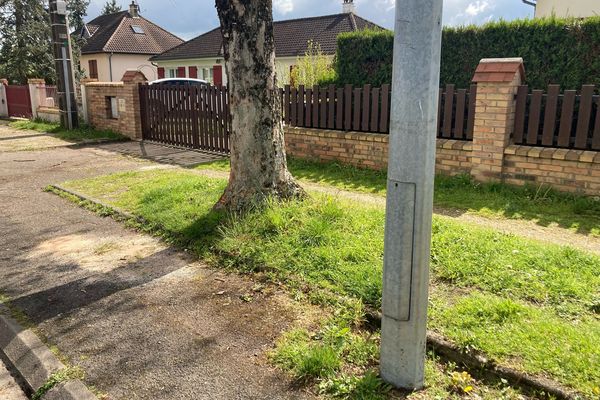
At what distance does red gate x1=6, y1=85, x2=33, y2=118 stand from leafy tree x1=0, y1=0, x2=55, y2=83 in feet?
37.7

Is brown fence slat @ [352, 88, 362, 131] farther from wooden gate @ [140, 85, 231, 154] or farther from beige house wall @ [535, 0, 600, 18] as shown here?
beige house wall @ [535, 0, 600, 18]

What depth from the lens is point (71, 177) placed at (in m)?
9.50

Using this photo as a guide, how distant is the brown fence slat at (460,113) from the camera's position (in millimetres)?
7605

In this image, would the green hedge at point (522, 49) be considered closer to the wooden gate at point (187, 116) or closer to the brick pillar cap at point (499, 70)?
the brick pillar cap at point (499, 70)

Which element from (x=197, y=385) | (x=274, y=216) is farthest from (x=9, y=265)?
(x=197, y=385)

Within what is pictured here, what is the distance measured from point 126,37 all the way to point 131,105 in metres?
32.5

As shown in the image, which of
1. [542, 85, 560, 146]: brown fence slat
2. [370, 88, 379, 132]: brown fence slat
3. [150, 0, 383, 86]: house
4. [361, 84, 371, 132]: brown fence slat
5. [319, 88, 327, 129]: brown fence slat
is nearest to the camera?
[542, 85, 560, 146]: brown fence slat

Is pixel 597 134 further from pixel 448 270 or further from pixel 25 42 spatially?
pixel 25 42

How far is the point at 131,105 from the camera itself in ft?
45.0

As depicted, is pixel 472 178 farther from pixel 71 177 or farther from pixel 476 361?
pixel 71 177

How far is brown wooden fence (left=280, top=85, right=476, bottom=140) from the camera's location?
25.3 feet

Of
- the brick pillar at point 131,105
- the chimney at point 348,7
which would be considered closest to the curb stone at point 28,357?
the brick pillar at point 131,105

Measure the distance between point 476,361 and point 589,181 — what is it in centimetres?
451

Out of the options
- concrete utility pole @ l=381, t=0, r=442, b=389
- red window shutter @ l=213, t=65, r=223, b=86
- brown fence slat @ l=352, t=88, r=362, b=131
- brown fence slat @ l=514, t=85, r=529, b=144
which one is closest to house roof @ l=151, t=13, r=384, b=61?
red window shutter @ l=213, t=65, r=223, b=86
